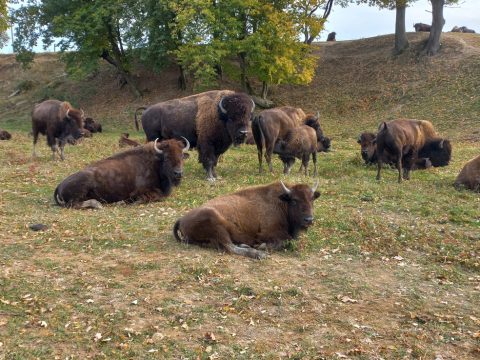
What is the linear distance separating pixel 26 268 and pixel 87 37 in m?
31.3

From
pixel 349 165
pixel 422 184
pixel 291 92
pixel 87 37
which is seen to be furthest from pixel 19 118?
pixel 422 184

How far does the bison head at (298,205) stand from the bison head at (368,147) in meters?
9.04

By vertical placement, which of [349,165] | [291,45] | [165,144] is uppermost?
[291,45]

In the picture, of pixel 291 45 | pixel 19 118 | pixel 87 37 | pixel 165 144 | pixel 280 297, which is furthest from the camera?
pixel 19 118

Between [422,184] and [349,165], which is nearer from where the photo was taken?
[422,184]

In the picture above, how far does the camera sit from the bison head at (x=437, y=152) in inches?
668

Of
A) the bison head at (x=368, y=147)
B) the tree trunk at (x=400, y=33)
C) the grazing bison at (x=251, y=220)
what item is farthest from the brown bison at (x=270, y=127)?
the tree trunk at (x=400, y=33)

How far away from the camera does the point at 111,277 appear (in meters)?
7.21

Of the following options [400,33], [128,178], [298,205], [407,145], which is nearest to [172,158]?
[128,178]

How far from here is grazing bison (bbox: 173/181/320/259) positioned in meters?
8.30

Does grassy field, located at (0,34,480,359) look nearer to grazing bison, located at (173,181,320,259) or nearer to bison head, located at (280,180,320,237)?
grazing bison, located at (173,181,320,259)

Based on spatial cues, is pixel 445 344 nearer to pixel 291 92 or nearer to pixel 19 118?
pixel 291 92

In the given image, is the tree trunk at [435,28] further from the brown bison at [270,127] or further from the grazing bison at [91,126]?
the brown bison at [270,127]

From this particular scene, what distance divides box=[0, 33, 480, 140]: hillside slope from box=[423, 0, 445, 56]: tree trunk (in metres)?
0.73
